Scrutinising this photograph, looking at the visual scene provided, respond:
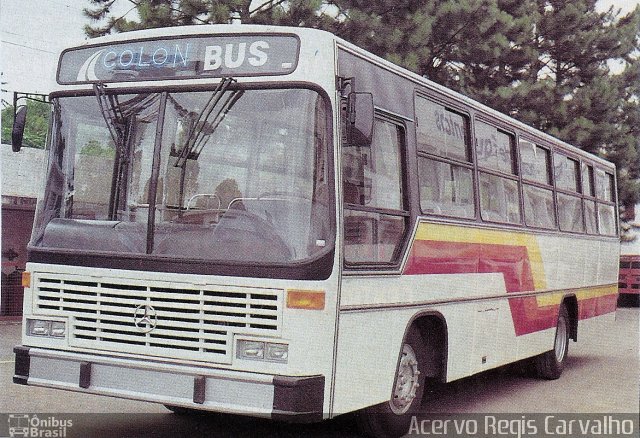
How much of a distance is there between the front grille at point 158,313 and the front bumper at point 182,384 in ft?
0.37

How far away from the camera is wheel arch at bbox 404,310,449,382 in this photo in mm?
Result: 7863

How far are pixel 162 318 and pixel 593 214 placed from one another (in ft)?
26.1

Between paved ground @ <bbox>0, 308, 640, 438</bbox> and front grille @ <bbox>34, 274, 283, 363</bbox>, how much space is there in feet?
3.56

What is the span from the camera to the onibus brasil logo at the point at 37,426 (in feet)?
23.2

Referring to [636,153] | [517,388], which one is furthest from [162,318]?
[636,153]

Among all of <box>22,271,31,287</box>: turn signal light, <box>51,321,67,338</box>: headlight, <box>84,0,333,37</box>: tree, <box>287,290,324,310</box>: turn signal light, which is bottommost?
<box>51,321,67,338</box>: headlight

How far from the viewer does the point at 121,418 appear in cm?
788

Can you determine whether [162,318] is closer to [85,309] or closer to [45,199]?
[85,309]

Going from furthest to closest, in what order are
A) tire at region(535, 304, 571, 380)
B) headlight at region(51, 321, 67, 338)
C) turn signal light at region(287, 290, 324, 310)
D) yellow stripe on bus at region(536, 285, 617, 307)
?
tire at region(535, 304, 571, 380) → yellow stripe on bus at region(536, 285, 617, 307) → headlight at region(51, 321, 67, 338) → turn signal light at region(287, 290, 324, 310)

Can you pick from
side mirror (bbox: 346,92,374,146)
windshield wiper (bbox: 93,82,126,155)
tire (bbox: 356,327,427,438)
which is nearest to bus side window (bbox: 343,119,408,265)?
side mirror (bbox: 346,92,374,146)

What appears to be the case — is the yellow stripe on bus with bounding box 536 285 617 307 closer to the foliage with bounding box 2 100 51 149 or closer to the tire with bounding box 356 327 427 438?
the tire with bounding box 356 327 427 438

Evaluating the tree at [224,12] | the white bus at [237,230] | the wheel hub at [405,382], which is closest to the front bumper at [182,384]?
the white bus at [237,230]

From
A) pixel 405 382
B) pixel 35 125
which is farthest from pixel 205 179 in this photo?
pixel 35 125

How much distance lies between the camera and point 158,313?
6.40 meters
